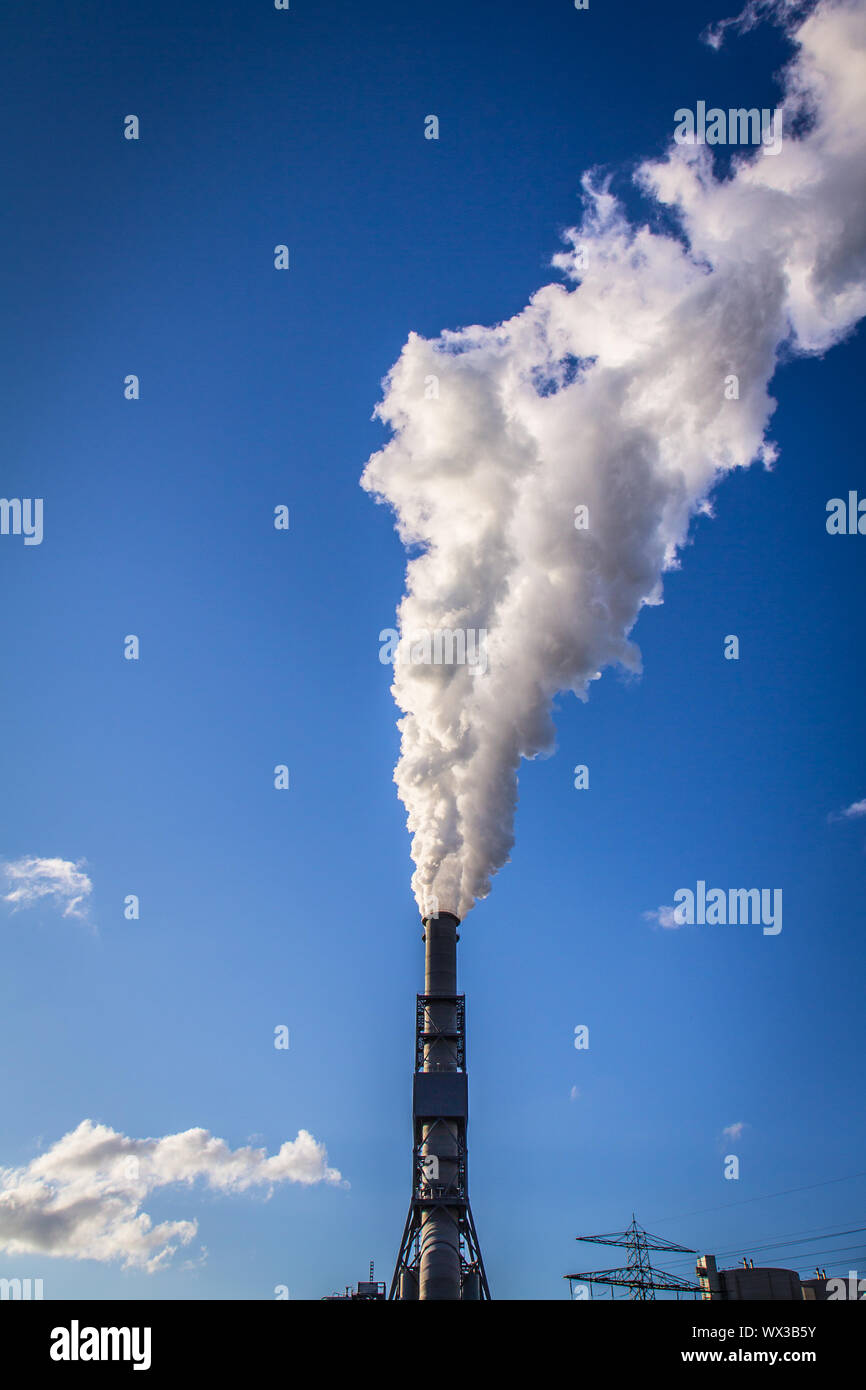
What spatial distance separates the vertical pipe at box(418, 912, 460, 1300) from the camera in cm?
4350

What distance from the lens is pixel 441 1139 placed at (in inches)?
1834

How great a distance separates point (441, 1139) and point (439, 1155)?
27.7 inches

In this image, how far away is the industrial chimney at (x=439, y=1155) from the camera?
44.1 m

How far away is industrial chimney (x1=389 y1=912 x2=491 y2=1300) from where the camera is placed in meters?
44.1

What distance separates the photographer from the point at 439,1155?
152ft

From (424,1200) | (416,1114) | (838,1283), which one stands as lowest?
(838,1283)
